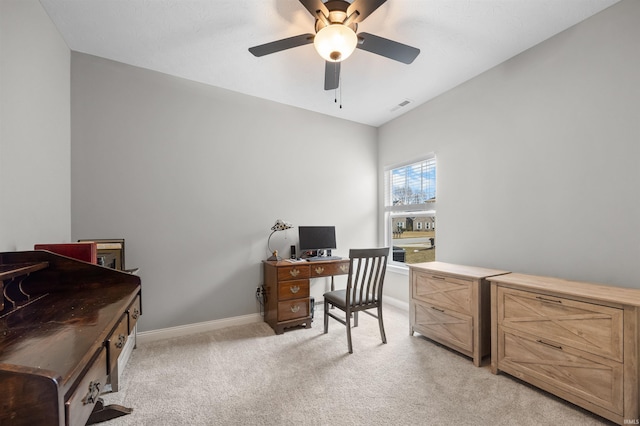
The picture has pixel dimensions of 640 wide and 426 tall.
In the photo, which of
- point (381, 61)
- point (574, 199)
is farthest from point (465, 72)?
point (574, 199)

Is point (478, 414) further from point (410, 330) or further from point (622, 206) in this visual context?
point (622, 206)

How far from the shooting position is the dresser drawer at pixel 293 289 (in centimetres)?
293

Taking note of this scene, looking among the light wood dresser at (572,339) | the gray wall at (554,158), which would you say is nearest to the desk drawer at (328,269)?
the gray wall at (554,158)

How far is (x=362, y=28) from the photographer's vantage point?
2197 millimetres

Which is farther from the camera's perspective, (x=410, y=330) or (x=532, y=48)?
(x=410, y=330)

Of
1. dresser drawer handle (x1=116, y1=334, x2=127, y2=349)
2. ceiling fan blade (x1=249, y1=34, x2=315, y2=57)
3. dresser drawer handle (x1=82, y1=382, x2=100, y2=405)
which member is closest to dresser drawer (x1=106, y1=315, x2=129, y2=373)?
dresser drawer handle (x1=116, y1=334, x2=127, y2=349)

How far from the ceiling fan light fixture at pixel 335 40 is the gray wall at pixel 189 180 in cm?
178

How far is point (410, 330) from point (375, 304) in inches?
20.4

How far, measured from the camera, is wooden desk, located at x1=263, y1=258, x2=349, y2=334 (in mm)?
2928

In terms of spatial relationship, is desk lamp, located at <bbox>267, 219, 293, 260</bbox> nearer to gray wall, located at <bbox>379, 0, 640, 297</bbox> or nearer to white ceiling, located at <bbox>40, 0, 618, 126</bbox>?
white ceiling, located at <bbox>40, 0, 618, 126</bbox>

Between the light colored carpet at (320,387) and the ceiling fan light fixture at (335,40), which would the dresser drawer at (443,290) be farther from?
the ceiling fan light fixture at (335,40)

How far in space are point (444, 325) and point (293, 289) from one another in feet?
5.06

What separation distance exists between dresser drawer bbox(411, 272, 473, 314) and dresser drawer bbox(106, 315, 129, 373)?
243 cm

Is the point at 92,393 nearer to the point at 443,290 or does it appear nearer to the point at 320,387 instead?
the point at 320,387
